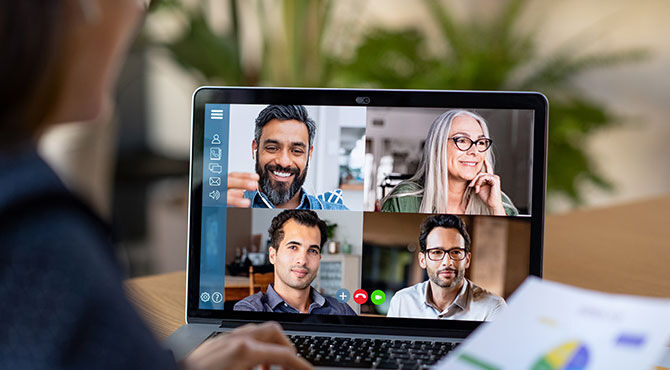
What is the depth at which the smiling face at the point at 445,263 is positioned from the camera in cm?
81

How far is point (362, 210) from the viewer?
83 cm

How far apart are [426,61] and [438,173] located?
198 centimetres

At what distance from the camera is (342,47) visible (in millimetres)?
2740

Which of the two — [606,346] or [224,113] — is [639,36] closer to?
[224,113]

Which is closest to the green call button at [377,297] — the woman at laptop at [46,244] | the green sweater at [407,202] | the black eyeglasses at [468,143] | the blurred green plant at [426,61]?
the green sweater at [407,202]

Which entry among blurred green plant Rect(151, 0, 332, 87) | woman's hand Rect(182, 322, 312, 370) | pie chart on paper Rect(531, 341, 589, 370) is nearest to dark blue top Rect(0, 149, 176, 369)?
woman's hand Rect(182, 322, 312, 370)

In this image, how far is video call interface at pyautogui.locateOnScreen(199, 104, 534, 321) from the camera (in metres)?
0.82

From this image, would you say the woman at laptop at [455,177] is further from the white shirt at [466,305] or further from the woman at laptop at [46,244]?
the woman at laptop at [46,244]

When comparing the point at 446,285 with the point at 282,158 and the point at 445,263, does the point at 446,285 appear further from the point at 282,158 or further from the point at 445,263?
the point at 282,158

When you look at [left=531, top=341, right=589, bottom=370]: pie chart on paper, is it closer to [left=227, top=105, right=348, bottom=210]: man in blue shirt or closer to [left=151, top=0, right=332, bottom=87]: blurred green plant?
[left=227, top=105, right=348, bottom=210]: man in blue shirt

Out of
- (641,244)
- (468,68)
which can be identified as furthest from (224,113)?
(468,68)

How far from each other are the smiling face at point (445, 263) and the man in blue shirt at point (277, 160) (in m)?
0.18

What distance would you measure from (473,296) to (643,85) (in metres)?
2.37

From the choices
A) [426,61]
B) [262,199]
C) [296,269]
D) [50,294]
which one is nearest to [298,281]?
[296,269]
